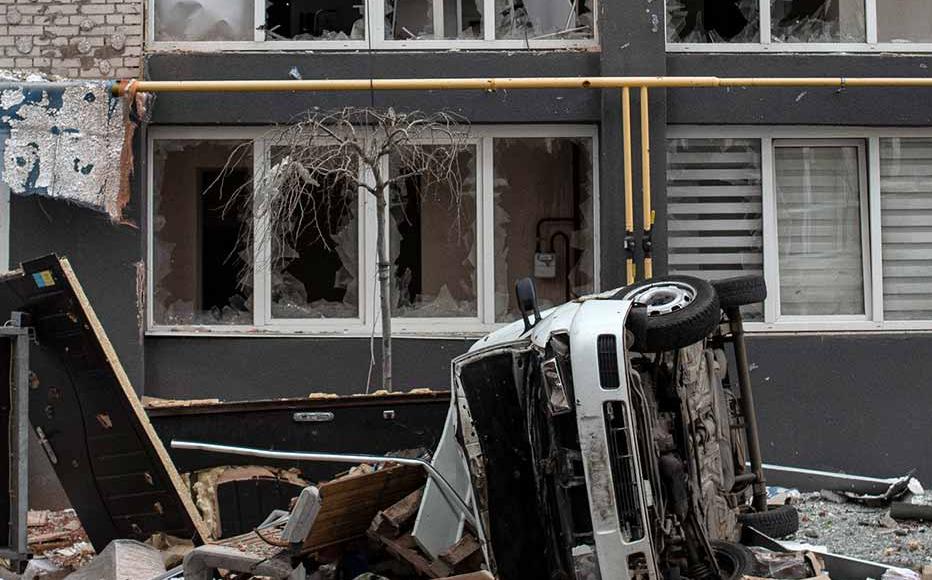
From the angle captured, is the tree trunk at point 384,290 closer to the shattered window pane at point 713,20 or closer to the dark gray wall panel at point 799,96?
the dark gray wall panel at point 799,96

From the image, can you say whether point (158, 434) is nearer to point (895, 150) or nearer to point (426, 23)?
point (426, 23)

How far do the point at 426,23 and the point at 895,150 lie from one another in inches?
161

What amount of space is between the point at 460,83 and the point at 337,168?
1200mm

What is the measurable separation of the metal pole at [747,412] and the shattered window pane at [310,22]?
4.69 m

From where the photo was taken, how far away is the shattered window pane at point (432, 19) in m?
9.51

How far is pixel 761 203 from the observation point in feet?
31.2

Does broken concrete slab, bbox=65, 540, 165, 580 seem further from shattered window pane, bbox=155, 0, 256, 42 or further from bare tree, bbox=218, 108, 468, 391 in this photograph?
shattered window pane, bbox=155, 0, 256, 42

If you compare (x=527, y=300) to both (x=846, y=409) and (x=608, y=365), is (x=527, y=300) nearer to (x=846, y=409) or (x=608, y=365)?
(x=608, y=365)

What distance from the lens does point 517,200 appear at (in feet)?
31.2

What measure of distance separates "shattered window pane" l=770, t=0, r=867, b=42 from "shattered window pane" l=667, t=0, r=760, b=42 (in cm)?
20

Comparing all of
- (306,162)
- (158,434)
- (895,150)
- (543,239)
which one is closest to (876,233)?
(895,150)

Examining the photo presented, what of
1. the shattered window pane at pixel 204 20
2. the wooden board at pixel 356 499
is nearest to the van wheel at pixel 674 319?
the wooden board at pixel 356 499

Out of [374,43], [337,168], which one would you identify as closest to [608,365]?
[337,168]

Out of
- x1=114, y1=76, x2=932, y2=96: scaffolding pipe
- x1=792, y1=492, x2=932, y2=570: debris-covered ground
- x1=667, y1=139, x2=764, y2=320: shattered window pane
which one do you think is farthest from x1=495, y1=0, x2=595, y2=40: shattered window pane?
x1=792, y1=492, x2=932, y2=570: debris-covered ground
